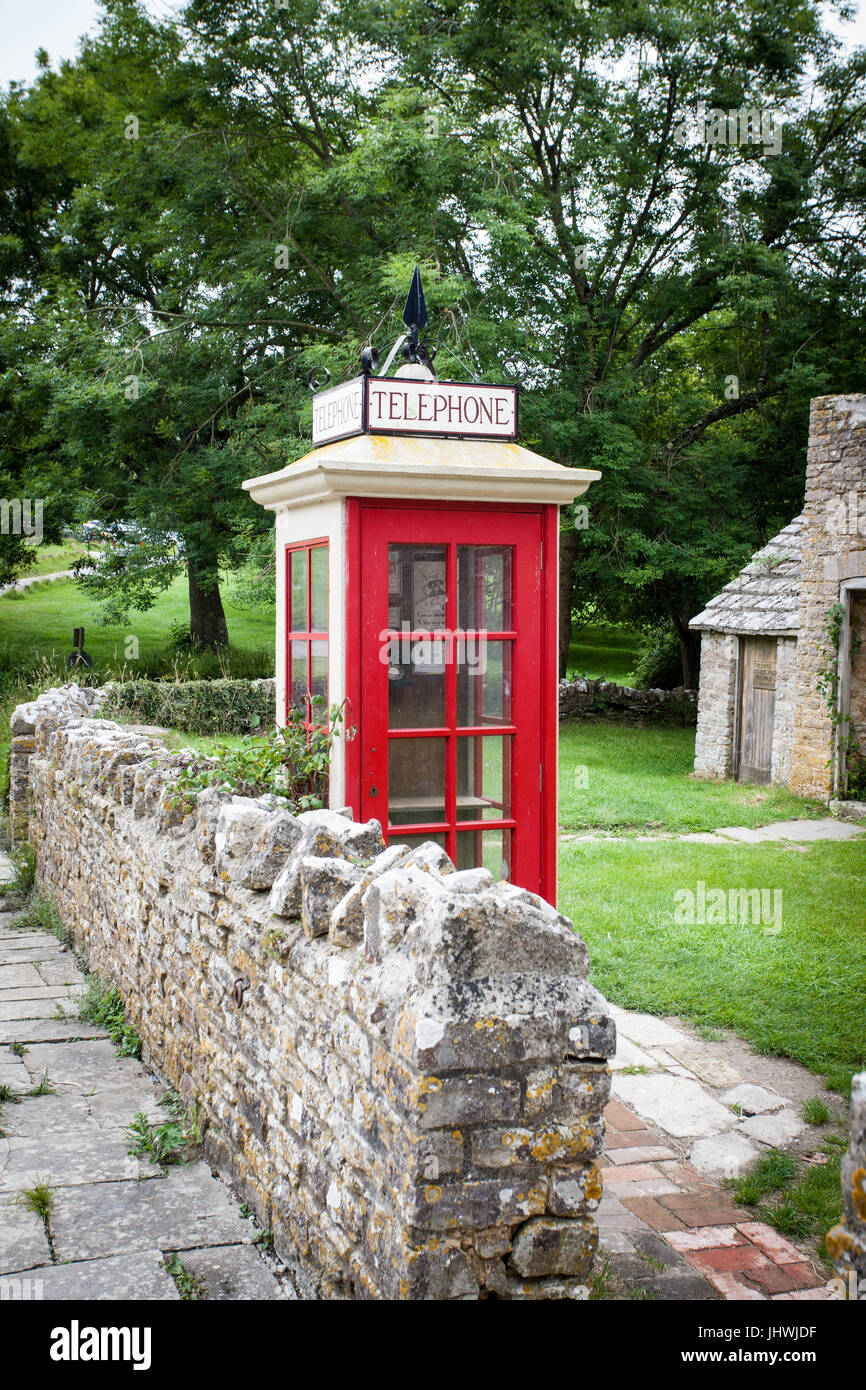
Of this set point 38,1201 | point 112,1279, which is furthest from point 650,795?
point 112,1279

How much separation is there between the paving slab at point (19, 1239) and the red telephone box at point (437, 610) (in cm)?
179

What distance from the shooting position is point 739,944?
693 cm

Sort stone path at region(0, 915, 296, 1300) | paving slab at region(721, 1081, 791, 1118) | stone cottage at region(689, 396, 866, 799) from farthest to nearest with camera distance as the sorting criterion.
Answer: stone cottage at region(689, 396, 866, 799)
paving slab at region(721, 1081, 791, 1118)
stone path at region(0, 915, 296, 1300)

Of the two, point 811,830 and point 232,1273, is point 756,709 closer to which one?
point 811,830

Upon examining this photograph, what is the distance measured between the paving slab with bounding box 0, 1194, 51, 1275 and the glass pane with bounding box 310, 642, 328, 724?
6.58 ft

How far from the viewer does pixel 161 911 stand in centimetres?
464

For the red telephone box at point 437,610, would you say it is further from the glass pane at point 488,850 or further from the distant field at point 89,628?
the distant field at point 89,628

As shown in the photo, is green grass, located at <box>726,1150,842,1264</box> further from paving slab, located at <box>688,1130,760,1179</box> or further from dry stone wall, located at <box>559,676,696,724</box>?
dry stone wall, located at <box>559,676,696,724</box>

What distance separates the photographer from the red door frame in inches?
168

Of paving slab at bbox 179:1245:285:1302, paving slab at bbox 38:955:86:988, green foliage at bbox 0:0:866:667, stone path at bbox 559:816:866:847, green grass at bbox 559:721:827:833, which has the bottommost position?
paving slab at bbox 38:955:86:988

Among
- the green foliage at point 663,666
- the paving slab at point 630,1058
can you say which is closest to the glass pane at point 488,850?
the paving slab at point 630,1058

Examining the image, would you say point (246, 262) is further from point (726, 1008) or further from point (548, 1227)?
point (548, 1227)

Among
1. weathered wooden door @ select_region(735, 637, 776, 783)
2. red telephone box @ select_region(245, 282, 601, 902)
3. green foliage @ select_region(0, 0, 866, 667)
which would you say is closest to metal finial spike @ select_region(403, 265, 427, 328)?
red telephone box @ select_region(245, 282, 601, 902)
